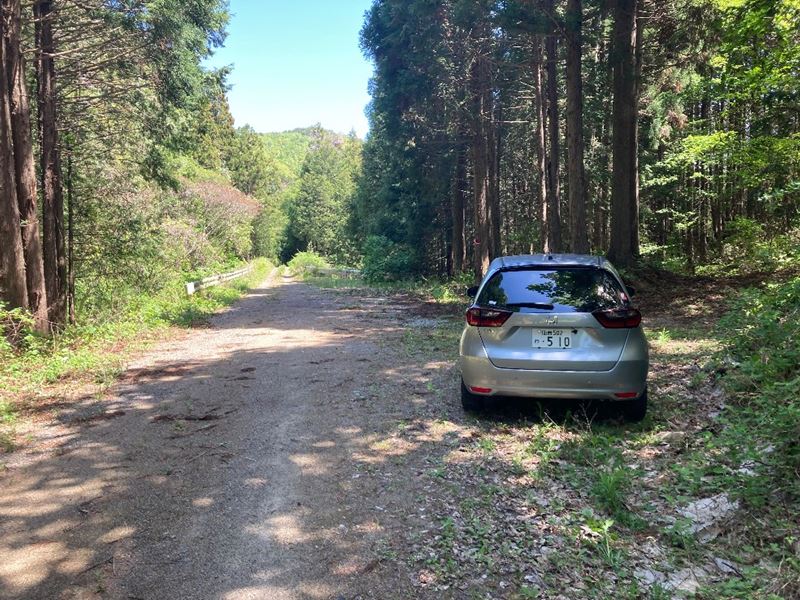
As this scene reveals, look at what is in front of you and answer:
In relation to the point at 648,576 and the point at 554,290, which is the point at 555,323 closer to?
the point at 554,290

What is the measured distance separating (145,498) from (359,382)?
Result: 3.79 metres

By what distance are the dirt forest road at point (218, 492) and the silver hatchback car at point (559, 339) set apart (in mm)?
1082

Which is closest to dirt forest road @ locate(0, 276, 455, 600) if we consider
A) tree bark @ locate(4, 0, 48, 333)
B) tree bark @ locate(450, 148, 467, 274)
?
tree bark @ locate(4, 0, 48, 333)

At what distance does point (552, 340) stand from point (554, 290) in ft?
1.83

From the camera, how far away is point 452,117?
76.5 feet

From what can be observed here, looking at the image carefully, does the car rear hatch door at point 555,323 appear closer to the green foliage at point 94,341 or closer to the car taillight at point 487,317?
the car taillight at point 487,317

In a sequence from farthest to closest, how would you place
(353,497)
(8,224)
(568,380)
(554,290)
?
(8,224) < (554,290) < (568,380) < (353,497)

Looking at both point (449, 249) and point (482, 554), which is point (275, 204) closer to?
point (449, 249)

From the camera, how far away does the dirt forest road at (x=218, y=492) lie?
3121 millimetres

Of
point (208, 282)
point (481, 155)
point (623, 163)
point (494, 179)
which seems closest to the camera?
point (623, 163)

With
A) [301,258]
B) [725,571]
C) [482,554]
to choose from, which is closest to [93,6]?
[482,554]

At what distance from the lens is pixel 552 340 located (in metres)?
5.25

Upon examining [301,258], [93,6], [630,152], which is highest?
[93,6]

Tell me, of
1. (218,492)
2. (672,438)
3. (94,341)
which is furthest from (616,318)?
(94,341)
